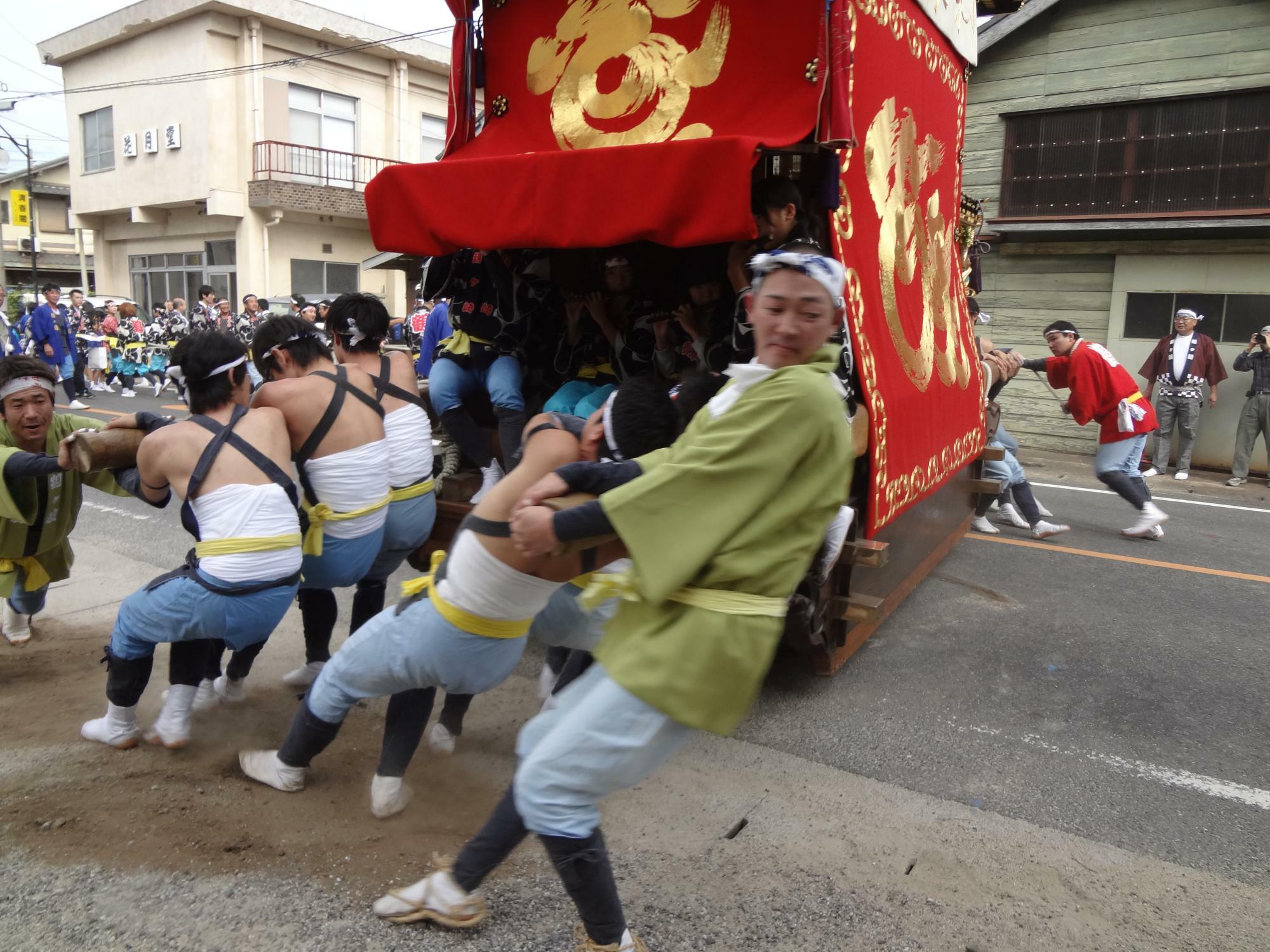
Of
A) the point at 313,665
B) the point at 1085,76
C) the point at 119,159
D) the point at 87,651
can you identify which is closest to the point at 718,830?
the point at 313,665

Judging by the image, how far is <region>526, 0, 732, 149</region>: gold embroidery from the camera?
417 cm

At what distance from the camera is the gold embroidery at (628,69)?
4172 mm

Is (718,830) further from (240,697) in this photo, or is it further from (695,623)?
(240,697)

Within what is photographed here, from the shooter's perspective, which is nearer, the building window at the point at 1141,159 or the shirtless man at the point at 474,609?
the shirtless man at the point at 474,609

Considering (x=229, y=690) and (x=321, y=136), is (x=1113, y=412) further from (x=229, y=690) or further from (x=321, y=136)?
(x=321, y=136)

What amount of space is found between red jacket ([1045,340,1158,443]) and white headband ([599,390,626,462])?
18.6 ft

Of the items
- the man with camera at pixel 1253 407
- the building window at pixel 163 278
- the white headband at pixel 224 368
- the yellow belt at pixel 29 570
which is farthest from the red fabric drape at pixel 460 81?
the building window at pixel 163 278

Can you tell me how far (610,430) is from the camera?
218 cm

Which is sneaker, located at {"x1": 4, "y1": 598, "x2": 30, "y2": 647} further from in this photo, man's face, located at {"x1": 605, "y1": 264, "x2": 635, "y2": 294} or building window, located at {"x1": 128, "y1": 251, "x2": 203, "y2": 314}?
building window, located at {"x1": 128, "y1": 251, "x2": 203, "y2": 314}

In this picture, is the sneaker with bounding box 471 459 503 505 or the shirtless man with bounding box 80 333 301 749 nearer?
the shirtless man with bounding box 80 333 301 749

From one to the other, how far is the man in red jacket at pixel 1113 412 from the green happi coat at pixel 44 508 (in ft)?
20.9

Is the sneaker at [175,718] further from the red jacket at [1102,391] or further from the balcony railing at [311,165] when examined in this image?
the balcony railing at [311,165]

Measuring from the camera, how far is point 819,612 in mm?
3732

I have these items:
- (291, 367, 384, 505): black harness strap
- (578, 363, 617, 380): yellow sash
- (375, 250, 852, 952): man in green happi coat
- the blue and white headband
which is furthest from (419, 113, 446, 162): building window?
(375, 250, 852, 952): man in green happi coat
